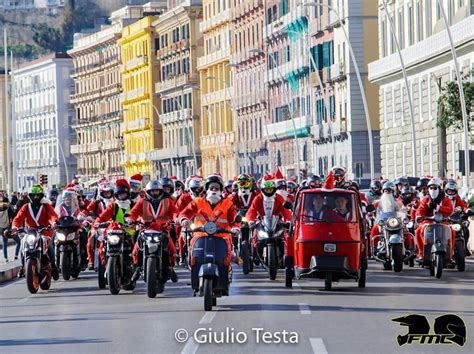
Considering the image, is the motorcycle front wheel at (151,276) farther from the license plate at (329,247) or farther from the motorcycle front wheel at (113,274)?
the license plate at (329,247)

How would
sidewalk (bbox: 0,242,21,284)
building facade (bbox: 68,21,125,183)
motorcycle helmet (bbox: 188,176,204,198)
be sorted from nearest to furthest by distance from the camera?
motorcycle helmet (bbox: 188,176,204,198) → sidewalk (bbox: 0,242,21,284) → building facade (bbox: 68,21,125,183)

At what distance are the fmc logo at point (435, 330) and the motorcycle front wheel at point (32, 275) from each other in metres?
9.53

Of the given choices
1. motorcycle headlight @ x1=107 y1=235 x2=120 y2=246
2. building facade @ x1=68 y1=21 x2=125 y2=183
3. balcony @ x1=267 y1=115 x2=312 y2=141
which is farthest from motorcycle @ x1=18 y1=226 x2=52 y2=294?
building facade @ x1=68 y1=21 x2=125 y2=183

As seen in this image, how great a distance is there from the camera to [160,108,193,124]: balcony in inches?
5845

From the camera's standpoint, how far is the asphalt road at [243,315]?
1928 cm

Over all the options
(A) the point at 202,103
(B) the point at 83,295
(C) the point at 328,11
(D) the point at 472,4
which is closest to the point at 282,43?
(C) the point at 328,11

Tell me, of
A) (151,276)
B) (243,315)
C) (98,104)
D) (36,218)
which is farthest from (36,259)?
(98,104)

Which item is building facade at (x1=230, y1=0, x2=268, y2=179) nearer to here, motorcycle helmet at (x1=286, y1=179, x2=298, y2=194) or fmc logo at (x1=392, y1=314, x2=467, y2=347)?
motorcycle helmet at (x1=286, y1=179, x2=298, y2=194)

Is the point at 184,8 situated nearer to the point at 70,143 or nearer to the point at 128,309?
the point at 70,143

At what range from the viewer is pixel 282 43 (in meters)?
113

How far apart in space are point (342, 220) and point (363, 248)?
559 mm

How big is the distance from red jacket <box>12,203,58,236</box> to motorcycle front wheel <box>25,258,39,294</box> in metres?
0.92

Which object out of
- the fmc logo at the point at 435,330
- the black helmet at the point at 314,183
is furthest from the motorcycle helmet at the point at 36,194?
the fmc logo at the point at 435,330

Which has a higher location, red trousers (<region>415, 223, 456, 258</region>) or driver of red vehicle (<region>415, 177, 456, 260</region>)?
driver of red vehicle (<region>415, 177, 456, 260</region>)
